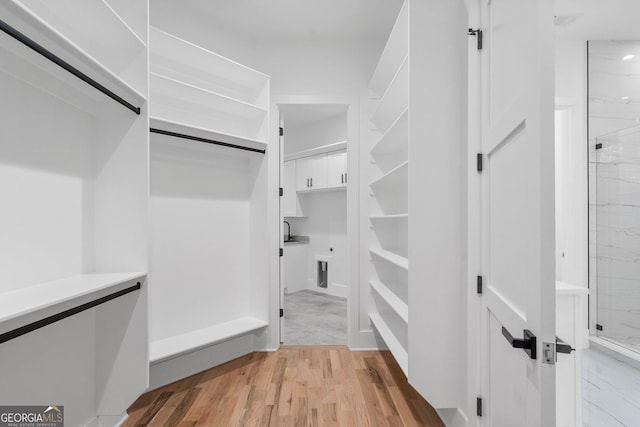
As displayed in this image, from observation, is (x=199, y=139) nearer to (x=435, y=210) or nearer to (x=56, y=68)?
(x=56, y=68)

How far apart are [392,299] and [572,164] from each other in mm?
2371

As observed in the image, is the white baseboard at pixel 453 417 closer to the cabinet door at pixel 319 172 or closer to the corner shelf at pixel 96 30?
the corner shelf at pixel 96 30

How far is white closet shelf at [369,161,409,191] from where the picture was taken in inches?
87.9

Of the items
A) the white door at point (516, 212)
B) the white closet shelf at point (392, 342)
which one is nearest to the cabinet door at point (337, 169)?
the white closet shelf at point (392, 342)

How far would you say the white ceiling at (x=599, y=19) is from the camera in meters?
2.47

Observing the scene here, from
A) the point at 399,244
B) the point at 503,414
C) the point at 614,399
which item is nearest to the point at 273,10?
the point at 399,244

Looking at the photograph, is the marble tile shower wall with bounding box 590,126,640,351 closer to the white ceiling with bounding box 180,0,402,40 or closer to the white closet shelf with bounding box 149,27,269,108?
the white ceiling with bounding box 180,0,402,40

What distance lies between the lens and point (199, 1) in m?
2.48

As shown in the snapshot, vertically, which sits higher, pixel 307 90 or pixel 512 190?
pixel 307 90

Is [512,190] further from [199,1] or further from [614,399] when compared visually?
[199,1]

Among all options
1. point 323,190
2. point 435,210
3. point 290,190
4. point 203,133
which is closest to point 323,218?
point 323,190

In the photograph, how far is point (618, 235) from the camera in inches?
114

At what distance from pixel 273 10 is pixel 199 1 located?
62 centimetres

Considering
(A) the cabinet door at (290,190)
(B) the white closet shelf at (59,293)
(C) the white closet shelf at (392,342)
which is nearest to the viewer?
(B) the white closet shelf at (59,293)
